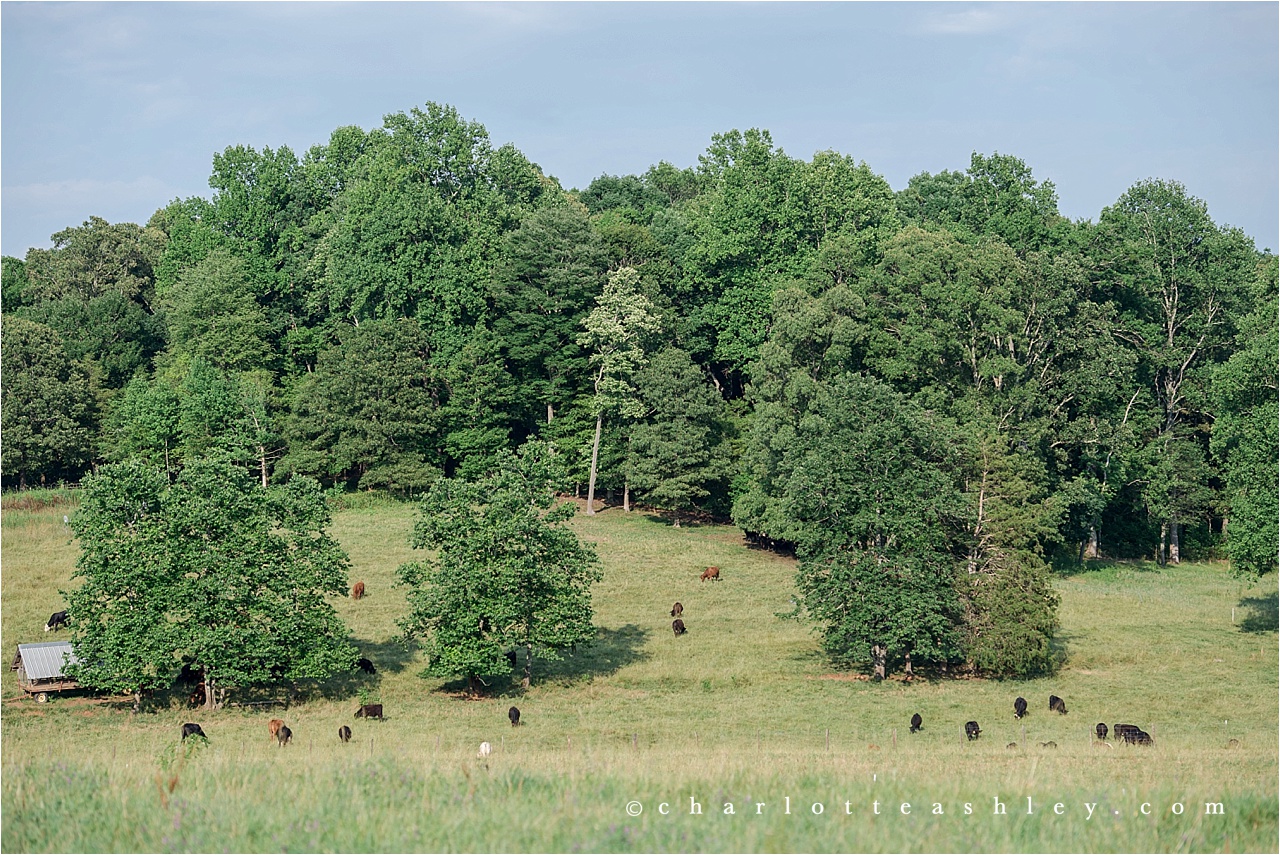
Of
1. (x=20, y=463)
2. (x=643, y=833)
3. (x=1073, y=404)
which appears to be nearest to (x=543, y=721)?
(x=643, y=833)

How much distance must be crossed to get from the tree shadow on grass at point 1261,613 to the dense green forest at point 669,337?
5298 millimetres

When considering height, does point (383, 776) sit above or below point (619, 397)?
below

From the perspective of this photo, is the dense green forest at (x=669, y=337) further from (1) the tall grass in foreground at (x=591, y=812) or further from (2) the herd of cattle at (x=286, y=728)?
(1) the tall grass in foreground at (x=591, y=812)

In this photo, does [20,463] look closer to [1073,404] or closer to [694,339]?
[694,339]

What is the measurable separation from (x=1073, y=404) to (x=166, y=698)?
2070 inches

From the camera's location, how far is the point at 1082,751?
2895 cm

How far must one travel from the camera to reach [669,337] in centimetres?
7600

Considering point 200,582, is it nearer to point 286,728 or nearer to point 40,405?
point 286,728

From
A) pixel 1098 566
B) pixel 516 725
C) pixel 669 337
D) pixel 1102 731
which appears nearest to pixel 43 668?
pixel 516 725

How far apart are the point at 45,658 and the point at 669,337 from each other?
4635cm

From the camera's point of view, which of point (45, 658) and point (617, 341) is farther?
point (617, 341)

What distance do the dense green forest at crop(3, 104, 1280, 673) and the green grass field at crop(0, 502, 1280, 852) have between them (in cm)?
559

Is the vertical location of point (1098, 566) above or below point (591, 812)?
below

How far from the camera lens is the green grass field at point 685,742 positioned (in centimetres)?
1398
